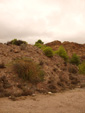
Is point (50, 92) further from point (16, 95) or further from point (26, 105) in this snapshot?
point (26, 105)

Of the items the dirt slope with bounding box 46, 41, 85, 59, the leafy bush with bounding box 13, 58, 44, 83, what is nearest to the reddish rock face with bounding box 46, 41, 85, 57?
the dirt slope with bounding box 46, 41, 85, 59

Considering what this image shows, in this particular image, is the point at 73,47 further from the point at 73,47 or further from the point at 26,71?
the point at 26,71

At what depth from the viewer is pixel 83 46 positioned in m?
63.0

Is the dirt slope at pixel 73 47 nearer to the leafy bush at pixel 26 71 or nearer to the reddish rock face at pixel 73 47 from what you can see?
the reddish rock face at pixel 73 47

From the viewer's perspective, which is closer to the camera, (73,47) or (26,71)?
(26,71)

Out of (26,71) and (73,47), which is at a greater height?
(73,47)

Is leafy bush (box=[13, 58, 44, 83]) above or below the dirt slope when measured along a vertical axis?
below

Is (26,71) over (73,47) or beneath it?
beneath

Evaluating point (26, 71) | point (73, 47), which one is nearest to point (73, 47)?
point (73, 47)

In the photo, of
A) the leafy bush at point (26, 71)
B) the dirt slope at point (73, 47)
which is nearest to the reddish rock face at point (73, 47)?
the dirt slope at point (73, 47)

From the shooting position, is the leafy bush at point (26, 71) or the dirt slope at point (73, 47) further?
the dirt slope at point (73, 47)

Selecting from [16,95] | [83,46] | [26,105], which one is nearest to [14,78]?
[16,95]

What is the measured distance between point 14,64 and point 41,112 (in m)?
6.68

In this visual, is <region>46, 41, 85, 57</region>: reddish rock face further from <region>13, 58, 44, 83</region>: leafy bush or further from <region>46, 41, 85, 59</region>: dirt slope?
<region>13, 58, 44, 83</region>: leafy bush
